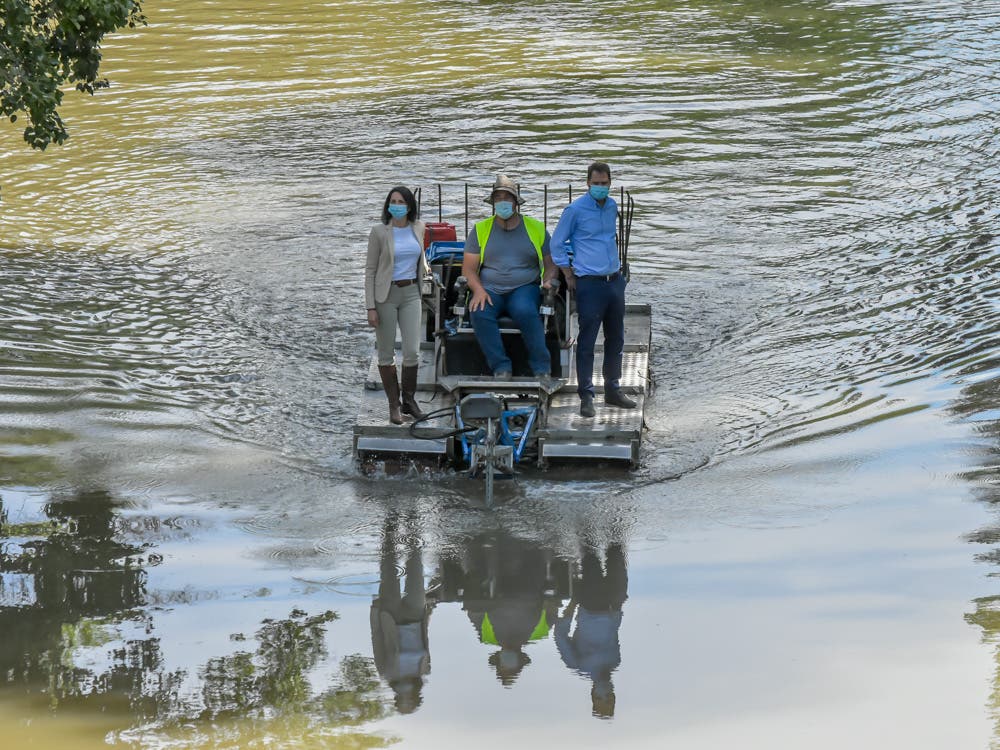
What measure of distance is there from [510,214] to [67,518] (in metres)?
4.04

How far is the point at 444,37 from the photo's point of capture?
30219mm

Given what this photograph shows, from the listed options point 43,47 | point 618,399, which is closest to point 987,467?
point 618,399

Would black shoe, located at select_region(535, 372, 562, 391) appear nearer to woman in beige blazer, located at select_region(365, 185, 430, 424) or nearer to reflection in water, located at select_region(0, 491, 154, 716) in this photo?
woman in beige blazer, located at select_region(365, 185, 430, 424)

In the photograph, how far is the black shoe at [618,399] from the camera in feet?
37.3

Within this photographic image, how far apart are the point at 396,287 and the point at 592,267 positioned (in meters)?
1.54

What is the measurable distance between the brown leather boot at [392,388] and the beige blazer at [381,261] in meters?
0.52

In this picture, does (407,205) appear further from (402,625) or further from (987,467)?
(987,467)

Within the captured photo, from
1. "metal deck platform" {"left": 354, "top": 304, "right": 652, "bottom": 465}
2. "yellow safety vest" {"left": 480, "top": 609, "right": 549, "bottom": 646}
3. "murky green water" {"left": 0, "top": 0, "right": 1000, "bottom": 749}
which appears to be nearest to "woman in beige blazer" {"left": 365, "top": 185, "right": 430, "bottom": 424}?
"metal deck platform" {"left": 354, "top": 304, "right": 652, "bottom": 465}

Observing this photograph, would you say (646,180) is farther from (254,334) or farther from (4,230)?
(4,230)

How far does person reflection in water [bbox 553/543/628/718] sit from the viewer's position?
7926mm

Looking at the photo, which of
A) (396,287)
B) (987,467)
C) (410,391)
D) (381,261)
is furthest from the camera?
(410,391)

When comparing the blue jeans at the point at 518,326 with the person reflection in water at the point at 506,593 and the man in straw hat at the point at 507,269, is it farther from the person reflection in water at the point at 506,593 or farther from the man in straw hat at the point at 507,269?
the person reflection in water at the point at 506,593

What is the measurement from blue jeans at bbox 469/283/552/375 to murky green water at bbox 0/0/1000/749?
1.12 m

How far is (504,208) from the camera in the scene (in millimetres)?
10836
